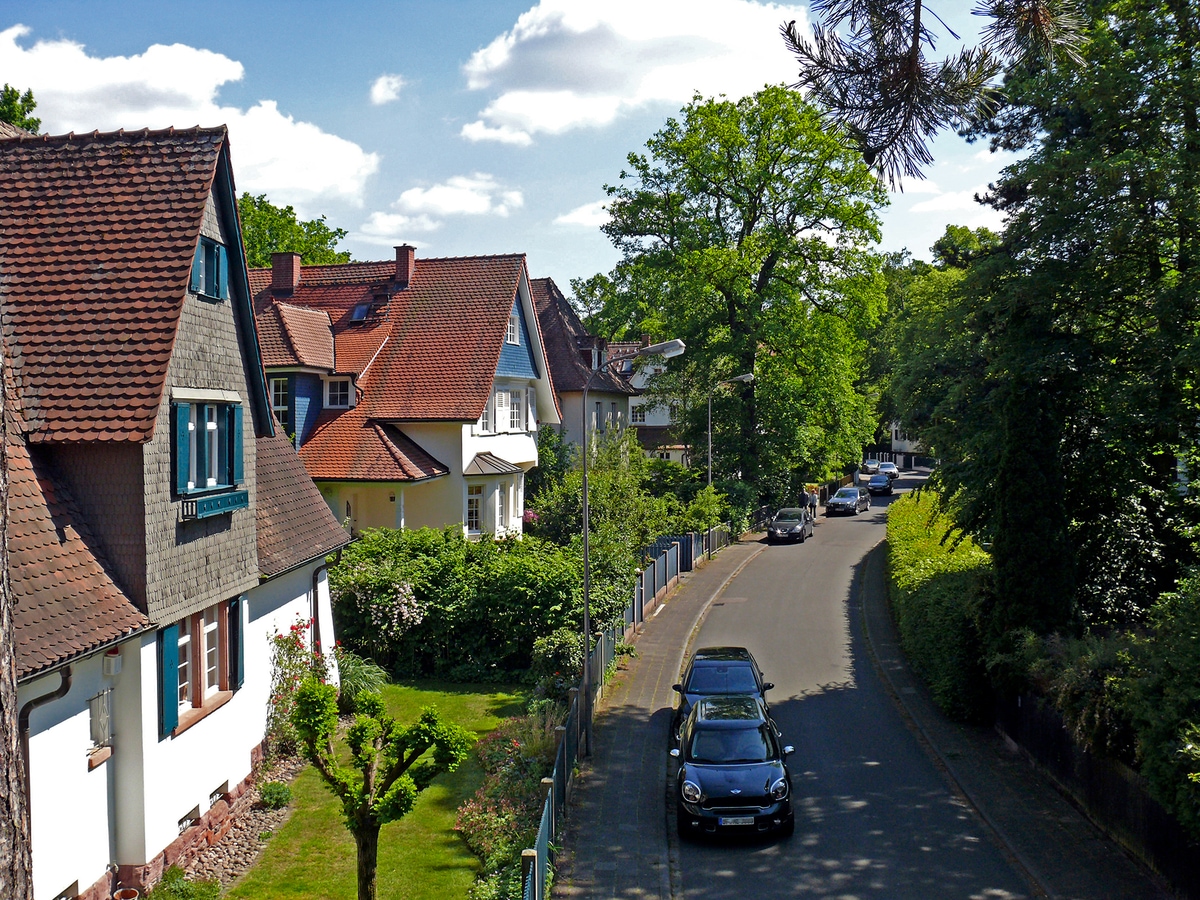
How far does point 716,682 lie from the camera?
1794cm

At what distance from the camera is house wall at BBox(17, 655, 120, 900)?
9.55 meters

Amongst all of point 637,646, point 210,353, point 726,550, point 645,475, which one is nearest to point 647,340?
point 726,550

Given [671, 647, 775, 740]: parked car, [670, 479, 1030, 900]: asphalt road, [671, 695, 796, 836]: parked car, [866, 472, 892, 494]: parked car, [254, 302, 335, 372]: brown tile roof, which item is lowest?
[670, 479, 1030, 900]: asphalt road

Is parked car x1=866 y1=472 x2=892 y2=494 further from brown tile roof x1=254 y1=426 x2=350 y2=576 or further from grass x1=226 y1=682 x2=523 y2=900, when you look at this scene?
grass x1=226 y1=682 x2=523 y2=900

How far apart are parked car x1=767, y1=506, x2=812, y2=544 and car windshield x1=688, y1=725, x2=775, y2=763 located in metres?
27.6

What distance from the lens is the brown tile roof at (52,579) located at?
9.45 m

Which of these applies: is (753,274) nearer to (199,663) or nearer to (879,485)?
(879,485)

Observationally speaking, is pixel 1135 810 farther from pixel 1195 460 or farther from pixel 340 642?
pixel 340 642

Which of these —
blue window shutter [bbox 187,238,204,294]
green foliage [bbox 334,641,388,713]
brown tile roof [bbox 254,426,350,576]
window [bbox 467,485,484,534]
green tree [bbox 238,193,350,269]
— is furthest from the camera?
green tree [bbox 238,193,350,269]

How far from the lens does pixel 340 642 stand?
21359mm

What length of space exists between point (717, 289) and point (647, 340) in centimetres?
1519

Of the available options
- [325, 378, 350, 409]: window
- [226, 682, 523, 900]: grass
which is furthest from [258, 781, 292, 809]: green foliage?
[325, 378, 350, 409]: window

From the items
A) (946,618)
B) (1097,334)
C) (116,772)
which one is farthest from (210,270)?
(1097,334)

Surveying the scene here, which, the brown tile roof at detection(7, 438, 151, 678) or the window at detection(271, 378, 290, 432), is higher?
the window at detection(271, 378, 290, 432)
